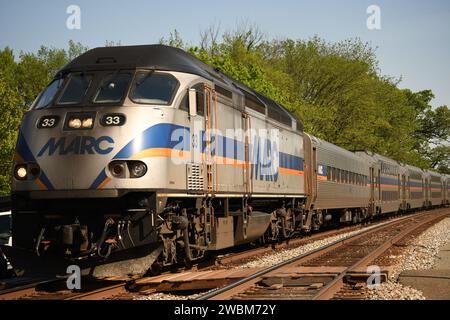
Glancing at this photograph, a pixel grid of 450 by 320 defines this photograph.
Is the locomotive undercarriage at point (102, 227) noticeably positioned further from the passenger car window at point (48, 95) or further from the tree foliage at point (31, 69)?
the tree foliage at point (31, 69)

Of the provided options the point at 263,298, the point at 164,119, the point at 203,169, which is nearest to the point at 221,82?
the point at 203,169

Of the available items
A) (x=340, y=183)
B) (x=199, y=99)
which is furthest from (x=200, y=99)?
(x=340, y=183)

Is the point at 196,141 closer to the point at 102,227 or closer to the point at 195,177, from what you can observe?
the point at 195,177

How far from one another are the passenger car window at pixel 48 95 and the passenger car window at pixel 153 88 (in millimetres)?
1470

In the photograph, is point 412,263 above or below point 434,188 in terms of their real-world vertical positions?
below

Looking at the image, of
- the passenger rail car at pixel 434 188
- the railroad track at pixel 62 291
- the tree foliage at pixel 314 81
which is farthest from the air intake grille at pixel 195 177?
the passenger rail car at pixel 434 188

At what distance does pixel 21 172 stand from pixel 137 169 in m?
2.00

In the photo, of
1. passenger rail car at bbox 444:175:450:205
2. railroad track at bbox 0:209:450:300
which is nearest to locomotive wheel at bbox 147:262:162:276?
railroad track at bbox 0:209:450:300

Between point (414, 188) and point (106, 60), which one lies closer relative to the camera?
point (106, 60)

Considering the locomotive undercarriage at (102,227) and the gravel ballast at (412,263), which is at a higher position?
the locomotive undercarriage at (102,227)

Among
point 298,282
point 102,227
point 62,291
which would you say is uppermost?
point 102,227

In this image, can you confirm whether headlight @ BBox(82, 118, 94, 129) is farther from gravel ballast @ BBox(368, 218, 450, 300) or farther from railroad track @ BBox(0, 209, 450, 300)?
gravel ballast @ BBox(368, 218, 450, 300)

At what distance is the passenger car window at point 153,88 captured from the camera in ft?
33.8

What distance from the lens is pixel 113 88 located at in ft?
34.2
